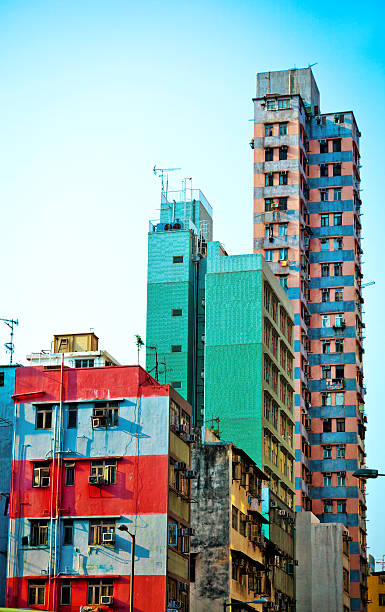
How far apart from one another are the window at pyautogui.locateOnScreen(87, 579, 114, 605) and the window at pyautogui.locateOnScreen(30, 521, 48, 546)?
153 inches

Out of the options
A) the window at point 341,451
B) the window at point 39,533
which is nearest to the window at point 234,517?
the window at point 39,533

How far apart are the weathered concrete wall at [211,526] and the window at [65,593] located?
11.1 metres

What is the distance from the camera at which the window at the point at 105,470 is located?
64625 millimetres

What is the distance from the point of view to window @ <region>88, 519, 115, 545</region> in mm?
63706

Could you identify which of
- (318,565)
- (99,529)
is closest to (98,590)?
(99,529)

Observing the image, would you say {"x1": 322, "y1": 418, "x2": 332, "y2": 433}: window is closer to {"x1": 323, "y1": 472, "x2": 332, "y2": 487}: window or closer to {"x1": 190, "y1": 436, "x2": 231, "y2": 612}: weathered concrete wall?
{"x1": 323, "y1": 472, "x2": 332, "y2": 487}: window

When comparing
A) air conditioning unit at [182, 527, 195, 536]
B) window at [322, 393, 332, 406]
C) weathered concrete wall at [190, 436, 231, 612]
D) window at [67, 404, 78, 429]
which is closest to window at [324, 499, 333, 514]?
window at [322, 393, 332, 406]

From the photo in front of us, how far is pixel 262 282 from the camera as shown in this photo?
311 ft

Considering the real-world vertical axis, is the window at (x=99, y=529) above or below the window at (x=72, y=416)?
below

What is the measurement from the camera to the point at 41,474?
66000mm

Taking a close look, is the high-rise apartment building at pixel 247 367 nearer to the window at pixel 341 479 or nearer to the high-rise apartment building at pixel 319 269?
the high-rise apartment building at pixel 319 269

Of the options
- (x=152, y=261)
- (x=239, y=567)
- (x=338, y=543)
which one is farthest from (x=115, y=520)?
(x=152, y=261)

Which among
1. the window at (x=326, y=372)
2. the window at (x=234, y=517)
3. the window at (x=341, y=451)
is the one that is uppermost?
the window at (x=326, y=372)

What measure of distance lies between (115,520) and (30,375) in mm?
10355
